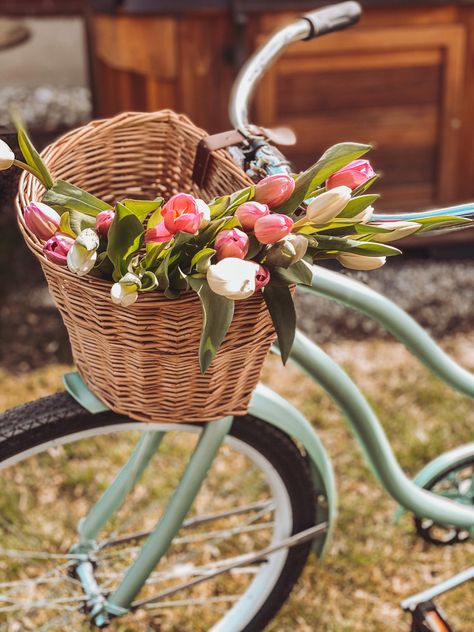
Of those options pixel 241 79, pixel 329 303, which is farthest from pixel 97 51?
pixel 241 79

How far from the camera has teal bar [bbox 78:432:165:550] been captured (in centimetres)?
155

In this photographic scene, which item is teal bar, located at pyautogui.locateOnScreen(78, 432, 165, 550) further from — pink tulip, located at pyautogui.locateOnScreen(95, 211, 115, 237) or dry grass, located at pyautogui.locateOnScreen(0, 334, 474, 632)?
pink tulip, located at pyautogui.locateOnScreen(95, 211, 115, 237)

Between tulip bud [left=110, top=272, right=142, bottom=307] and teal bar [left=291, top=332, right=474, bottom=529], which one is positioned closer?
tulip bud [left=110, top=272, right=142, bottom=307]

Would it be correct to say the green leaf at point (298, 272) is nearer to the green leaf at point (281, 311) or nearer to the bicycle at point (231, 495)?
the green leaf at point (281, 311)

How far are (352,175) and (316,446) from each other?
0.68 metres

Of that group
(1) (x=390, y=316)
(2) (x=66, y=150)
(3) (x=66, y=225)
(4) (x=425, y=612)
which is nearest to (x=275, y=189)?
(3) (x=66, y=225)

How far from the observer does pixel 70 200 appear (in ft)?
3.41

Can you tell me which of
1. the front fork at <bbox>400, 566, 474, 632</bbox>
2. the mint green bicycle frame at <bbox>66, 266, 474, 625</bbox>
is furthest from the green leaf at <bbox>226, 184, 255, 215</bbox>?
the front fork at <bbox>400, 566, 474, 632</bbox>

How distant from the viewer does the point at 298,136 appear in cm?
333

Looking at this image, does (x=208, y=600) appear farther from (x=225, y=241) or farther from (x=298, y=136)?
(x=298, y=136)

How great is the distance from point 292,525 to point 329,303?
5.50 ft

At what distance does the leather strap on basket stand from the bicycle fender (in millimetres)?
397

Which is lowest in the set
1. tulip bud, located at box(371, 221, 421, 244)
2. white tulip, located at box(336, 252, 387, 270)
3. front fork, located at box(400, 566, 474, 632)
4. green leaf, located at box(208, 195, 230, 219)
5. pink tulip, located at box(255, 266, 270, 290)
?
front fork, located at box(400, 566, 474, 632)

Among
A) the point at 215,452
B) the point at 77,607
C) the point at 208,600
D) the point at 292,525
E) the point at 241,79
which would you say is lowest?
the point at 208,600
